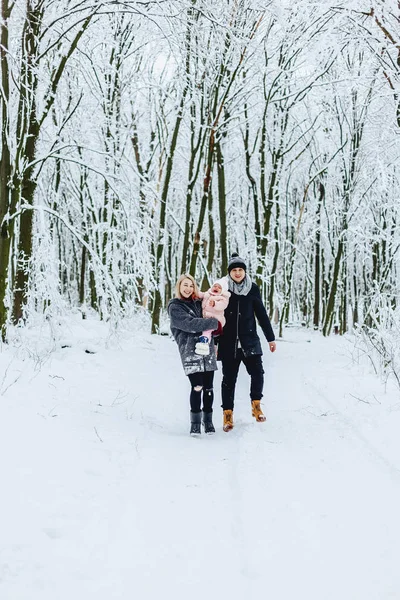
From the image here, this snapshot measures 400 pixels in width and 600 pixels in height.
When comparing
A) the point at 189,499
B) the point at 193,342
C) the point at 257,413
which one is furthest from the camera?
the point at 257,413

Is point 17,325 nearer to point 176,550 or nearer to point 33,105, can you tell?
point 33,105

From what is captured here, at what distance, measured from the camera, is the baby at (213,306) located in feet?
18.1

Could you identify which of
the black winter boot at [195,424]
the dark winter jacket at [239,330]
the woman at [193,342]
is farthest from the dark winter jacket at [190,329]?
the black winter boot at [195,424]

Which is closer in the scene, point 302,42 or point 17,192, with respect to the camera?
point 17,192

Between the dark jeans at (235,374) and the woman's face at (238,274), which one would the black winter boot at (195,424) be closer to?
the dark jeans at (235,374)

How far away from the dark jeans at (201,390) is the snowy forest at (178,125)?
355 cm

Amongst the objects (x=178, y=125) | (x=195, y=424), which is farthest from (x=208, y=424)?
(x=178, y=125)

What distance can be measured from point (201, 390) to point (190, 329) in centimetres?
75

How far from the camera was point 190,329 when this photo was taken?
18.0ft

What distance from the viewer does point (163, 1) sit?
757 centimetres

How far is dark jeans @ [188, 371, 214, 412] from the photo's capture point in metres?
5.62

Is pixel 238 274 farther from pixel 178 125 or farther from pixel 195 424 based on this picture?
pixel 178 125

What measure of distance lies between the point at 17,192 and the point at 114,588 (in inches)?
286

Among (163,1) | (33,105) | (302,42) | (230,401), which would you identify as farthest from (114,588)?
(302,42)
